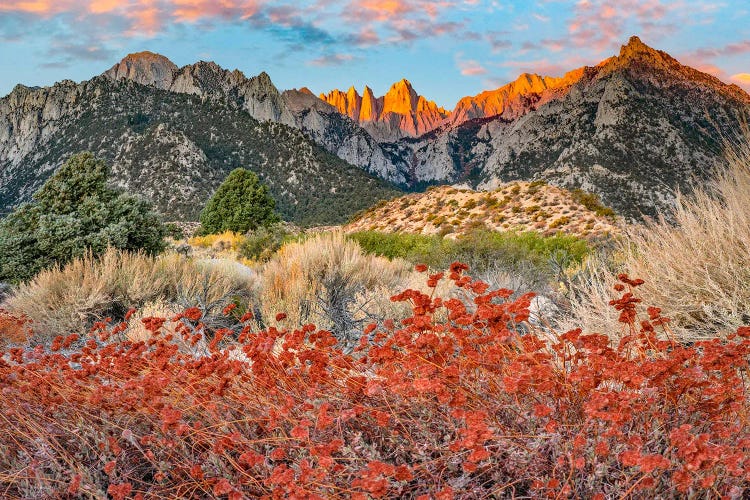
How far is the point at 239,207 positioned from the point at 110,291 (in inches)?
1093

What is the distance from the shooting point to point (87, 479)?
243 cm

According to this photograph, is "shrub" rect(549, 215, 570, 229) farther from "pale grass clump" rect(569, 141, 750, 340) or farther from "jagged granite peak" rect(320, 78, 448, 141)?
"jagged granite peak" rect(320, 78, 448, 141)

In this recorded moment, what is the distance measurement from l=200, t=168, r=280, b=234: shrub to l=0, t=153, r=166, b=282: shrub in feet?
74.9

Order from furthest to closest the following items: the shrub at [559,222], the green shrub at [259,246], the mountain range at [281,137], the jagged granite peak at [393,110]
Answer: the jagged granite peak at [393,110]
the mountain range at [281,137]
the shrub at [559,222]
the green shrub at [259,246]

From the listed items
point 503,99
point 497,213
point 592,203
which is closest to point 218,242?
point 497,213

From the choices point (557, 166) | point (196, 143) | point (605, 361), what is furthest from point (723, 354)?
point (196, 143)

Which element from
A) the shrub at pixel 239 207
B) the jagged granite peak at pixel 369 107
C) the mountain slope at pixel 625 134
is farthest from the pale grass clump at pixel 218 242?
the jagged granite peak at pixel 369 107

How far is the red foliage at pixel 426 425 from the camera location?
6.18ft

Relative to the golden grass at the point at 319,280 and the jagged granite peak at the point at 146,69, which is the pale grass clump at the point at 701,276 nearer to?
the golden grass at the point at 319,280

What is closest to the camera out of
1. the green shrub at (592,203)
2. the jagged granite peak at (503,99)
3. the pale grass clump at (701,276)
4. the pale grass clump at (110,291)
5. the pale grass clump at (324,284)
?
the pale grass clump at (701,276)

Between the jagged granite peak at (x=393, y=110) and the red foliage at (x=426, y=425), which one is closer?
the red foliage at (x=426, y=425)

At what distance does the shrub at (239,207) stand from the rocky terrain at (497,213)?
6756 mm

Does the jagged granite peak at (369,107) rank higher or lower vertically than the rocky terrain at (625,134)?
higher

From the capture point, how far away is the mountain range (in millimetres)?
54312
